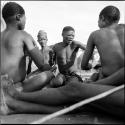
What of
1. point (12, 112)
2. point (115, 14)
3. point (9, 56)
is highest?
point (115, 14)

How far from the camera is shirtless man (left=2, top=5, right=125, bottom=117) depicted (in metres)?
2.18

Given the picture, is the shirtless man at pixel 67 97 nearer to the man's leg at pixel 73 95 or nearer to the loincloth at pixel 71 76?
the man's leg at pixel 73 95

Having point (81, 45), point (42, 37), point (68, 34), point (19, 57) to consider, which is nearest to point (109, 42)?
point (19, 57)

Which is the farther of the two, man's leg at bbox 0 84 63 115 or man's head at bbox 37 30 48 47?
man's head at bbox 37 30 48 47

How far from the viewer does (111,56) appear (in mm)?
2732

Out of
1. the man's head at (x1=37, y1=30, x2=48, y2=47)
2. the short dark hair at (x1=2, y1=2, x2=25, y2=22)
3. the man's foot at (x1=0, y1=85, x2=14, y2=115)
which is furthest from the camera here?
the man's head at (x1=37, y1=30, x2=48, y2=47)

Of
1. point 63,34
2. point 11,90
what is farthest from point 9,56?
point 63,34

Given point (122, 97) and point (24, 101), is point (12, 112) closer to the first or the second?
point (24, 101)

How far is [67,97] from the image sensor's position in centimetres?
239

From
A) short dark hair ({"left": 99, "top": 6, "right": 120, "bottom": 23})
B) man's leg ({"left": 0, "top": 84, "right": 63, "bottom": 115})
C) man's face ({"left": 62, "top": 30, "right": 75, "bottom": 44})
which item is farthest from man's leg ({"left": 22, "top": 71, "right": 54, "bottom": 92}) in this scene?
man's face ({"left": 62, "top": 30, "right": 75, "bottom": 44})

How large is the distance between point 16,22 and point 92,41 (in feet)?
3.07

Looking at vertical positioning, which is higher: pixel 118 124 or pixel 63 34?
pixel 63 34

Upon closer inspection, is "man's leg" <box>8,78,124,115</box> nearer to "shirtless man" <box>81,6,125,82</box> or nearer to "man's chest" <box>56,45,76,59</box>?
"shirtless man" <box>81,6,125,82</box>

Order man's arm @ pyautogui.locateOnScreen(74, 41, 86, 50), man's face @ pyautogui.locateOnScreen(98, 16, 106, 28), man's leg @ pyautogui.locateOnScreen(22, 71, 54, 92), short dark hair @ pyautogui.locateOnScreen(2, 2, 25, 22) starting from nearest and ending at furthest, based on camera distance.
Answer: man's leg @ pyautogui.locateOnScreen(22, 71, 54, 92) < man's face @ pyautogui.locateOnScreen(98, 16, 106, 28) < short dark hair @ pyautogui.locateOnScreen(2, 2, 25, 22) < man's arm @ pyautogui.locateOnScreen(74, 41, 86, 50)
